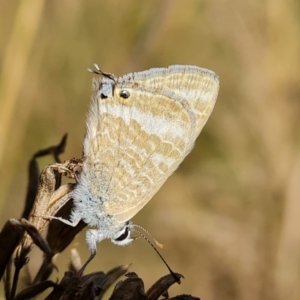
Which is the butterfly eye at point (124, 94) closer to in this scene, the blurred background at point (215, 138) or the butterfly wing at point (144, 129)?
the butterfly wing at point (144, 129)

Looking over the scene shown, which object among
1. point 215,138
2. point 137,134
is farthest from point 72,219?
point 215,138

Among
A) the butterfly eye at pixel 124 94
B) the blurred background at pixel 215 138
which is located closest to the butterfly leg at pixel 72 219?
the butterfly eye at pixel 124 94

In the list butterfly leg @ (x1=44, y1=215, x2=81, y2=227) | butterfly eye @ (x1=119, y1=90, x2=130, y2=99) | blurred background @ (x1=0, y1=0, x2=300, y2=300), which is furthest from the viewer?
blurred background @ (x1=0, y1=0, x2=300, y2=300)

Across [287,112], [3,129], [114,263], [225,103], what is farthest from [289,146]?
[3,129]

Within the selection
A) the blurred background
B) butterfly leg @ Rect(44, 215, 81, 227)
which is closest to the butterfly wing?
butterfly leg @ Rect(44, 215, 81, 227)

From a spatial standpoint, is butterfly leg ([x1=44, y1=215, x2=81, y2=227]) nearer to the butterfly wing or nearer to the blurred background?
the butterfly wing

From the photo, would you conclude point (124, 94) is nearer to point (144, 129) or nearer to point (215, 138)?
point (144, 129)

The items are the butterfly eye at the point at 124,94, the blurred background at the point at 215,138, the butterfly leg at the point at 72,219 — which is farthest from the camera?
the blurred background at the point at 215,138

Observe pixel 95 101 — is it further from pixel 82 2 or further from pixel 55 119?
pixel 82 2
